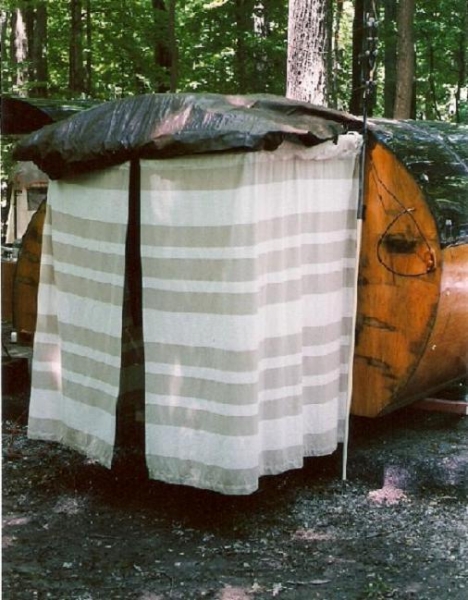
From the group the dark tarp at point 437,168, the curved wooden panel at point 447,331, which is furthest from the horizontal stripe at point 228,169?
the curved wooden panel at point 447,331

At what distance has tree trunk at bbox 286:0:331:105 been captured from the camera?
26.6ft

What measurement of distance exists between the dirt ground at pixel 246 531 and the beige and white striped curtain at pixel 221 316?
1.04 feet

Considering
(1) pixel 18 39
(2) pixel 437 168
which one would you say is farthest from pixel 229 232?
(1) pixel 18 39

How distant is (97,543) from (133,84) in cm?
1273

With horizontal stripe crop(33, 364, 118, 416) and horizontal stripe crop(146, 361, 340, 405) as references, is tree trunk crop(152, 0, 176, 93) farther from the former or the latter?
horizontal stripe crop(146, 361, 340, 405)

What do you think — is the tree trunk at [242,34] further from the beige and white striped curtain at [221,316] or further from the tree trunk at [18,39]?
the beige and white striped curtain at [221,316]

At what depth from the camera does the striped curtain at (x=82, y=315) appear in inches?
195

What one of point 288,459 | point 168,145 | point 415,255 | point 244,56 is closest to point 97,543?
point 288,459

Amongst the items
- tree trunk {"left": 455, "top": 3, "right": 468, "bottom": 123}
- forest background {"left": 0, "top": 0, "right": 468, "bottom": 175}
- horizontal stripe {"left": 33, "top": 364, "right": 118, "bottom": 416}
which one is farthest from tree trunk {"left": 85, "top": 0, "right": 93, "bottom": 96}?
horizontal stripe {"left": 33, "top": 364, "right": 118, "bottom": 416}

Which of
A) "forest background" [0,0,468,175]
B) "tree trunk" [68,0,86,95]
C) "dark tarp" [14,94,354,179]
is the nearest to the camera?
"dark tarp" [14,94,354,179]

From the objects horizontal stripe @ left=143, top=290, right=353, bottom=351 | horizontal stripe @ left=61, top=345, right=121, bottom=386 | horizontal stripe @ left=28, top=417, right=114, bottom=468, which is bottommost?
horizontal stripe @ left=28, top=417, right=114, bottom=468

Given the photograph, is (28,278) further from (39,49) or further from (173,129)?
(39,49)

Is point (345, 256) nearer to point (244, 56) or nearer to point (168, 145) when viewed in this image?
point (168, 145)

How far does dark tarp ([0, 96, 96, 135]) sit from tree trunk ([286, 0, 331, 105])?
215 cm
